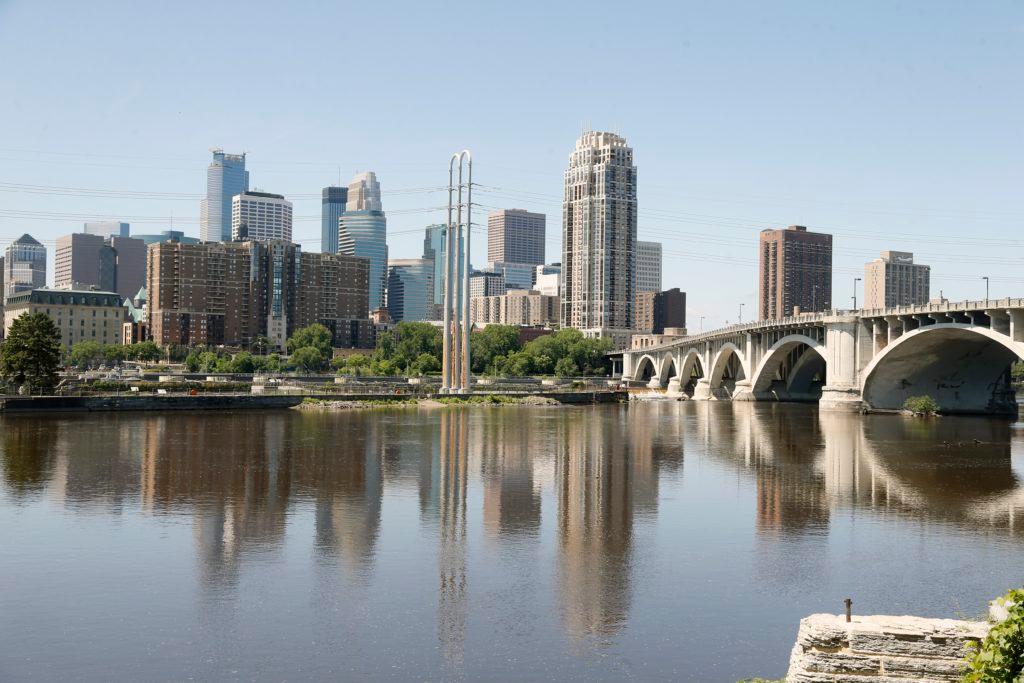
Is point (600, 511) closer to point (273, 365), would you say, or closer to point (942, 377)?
point (942, 377)

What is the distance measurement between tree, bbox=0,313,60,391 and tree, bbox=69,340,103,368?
344 feet

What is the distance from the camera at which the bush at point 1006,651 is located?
484 inches

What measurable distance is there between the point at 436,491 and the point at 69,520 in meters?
13.5

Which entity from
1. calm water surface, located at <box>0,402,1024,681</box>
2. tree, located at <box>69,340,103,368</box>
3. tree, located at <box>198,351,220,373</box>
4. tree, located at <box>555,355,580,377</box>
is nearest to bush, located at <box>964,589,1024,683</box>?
calm water surface, located at <box>0,402,1024,681</box>

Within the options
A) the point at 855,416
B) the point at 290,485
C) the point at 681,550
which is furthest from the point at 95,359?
the point at 681,550

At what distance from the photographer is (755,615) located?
21.4 m

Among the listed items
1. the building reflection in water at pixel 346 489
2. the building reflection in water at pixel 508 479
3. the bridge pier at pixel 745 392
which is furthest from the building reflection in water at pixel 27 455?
the bridge pier at pixel 745 392

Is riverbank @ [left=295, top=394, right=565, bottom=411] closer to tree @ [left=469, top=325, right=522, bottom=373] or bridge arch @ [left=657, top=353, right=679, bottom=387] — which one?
bridge arch @ [left=657, top=353, right=679, bottom=387]

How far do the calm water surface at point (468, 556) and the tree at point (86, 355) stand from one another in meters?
145

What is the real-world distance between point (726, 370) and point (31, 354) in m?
101

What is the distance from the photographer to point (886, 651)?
1476cm

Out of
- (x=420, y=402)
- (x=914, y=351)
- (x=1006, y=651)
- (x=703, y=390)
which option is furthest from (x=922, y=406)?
(x=1006, y=651)

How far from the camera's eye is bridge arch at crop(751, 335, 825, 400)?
11883cm

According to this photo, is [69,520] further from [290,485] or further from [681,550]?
[681,550]
